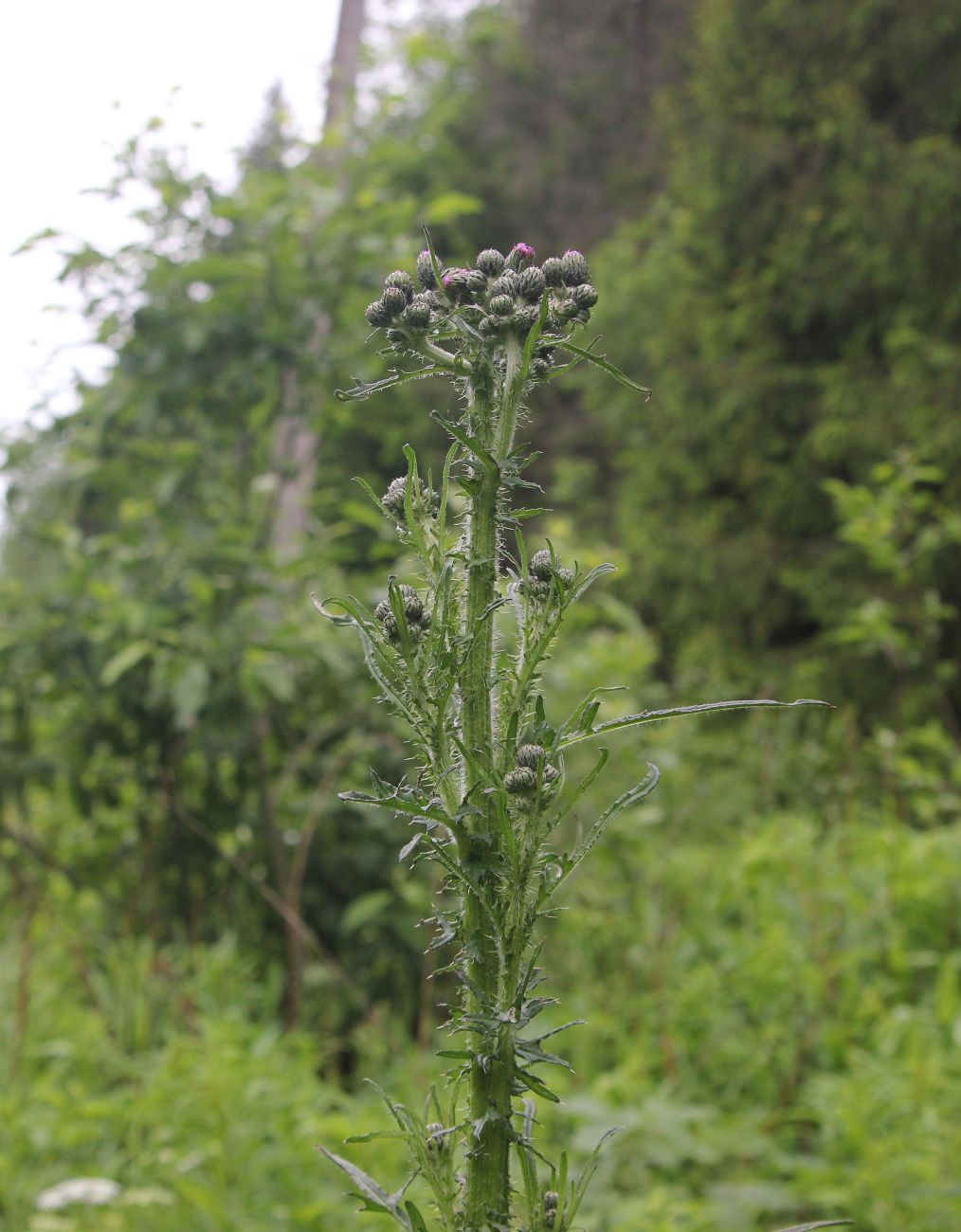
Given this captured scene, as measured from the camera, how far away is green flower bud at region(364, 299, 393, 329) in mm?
891

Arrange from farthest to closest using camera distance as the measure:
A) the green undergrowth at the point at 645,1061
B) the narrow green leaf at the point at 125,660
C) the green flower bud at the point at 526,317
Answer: the narrow green leaf at the point at 125,660 → the green undergrowth at the point at 645,1061 → the green flower bud at the point at 526,317

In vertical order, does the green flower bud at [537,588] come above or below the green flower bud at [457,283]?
below

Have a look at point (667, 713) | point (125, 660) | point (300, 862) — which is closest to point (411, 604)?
point (667, 713)

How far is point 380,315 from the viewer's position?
0.89 metres

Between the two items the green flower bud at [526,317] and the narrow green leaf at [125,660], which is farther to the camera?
the narrow green leaf at [125,660]

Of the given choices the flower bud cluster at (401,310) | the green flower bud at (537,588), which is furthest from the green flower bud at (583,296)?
the green flower bud at (537,588)

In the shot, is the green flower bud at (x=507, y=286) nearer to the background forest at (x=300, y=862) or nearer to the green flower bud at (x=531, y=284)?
the green flower bud at (x=531, y=284)

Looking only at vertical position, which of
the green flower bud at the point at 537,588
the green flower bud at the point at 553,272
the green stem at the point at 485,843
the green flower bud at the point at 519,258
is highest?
Result: the green flower bud at the point at 519,258

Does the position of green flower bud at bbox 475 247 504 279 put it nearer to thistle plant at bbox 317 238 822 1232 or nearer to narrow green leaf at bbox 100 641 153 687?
thistle plant at bbox 317 238 822 1232

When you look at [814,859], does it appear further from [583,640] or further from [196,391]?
[196,391]

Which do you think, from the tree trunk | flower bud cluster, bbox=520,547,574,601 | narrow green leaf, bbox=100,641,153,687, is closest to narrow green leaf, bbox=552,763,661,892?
flower bud cluster, bbox=520,547,574,601

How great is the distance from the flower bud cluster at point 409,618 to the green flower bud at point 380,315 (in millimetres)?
219

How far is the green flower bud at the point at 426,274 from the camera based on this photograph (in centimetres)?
93

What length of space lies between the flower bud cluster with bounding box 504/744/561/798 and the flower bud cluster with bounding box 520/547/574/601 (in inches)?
5.7
